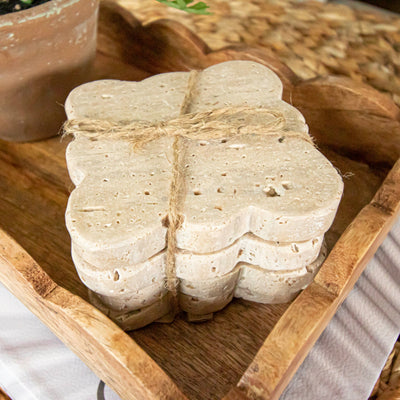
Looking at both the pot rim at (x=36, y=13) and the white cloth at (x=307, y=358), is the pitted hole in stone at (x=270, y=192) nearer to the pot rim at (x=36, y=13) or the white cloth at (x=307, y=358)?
the white cloth at (x=307, y=358)

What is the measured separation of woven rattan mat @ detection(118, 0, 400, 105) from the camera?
104 cm

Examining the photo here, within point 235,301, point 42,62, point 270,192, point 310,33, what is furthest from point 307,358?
point 310,33

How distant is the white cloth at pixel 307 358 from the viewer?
61 centimetres

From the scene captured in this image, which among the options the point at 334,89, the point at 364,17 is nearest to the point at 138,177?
the point at 334,89

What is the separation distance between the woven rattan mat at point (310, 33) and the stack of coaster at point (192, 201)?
445 mm

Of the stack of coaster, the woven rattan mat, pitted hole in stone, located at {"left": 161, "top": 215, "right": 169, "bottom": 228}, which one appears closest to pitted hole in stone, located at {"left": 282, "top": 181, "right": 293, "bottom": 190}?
the stack of coaster

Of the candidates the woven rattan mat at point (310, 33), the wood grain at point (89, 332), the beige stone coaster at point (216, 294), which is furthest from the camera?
the woven rattan mat at point (310, 33)

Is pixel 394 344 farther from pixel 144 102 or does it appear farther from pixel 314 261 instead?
pixel 144 102

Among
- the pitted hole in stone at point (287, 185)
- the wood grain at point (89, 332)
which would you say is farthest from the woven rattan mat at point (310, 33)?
the wood grain at point (89, 332)

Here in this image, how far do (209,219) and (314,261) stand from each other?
16 centimetres

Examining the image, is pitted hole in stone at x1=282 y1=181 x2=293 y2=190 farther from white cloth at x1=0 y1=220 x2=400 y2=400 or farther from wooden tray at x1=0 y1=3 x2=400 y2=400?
white cloth at x1=0 y1=220 x2=400 y2=400

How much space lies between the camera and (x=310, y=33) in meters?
1.13

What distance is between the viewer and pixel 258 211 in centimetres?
53

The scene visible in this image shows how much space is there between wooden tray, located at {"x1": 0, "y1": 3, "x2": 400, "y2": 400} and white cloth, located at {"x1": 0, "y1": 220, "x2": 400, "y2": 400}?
7 cm
